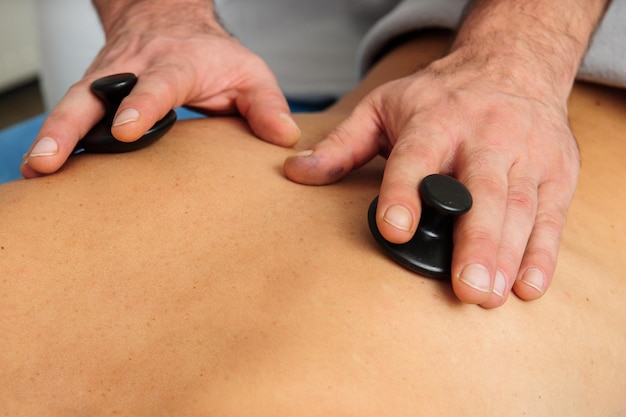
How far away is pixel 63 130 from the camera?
0.72m

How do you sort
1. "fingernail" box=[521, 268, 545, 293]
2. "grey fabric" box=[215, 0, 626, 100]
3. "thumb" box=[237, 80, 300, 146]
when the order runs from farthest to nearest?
"grey fabric" box=[215, 0, 626, 100] < "thumb" box=[237, 80, 300, 146] < "fingernail" box=[521, 268, 545, 293]

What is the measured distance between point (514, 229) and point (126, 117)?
1.45 ft

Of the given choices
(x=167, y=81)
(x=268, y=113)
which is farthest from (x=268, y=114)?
(x=167, y=81)

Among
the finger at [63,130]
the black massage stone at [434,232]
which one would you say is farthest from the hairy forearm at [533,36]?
the finger at [63,130]

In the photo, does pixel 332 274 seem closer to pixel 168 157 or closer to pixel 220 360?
pixel 220 360

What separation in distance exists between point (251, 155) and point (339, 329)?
306mm

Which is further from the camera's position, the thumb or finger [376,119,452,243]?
the thumb

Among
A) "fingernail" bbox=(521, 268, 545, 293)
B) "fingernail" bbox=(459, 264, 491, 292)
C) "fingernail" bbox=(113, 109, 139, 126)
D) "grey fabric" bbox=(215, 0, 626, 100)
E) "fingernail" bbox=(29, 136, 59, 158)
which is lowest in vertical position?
"grey fabric" bbox=(215, 0, 626, 100)

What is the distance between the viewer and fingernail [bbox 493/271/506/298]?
0.58 meters

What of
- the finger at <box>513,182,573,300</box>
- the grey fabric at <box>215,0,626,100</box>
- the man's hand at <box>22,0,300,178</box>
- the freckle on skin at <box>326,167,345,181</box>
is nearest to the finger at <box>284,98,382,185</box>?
the freckle on skin at <box>326,167,345,181</box>

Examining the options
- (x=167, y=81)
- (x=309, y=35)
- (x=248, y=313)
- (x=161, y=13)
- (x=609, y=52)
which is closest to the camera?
(x=248, y=313)

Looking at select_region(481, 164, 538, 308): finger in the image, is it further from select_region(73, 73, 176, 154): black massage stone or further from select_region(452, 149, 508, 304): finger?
select_region(73, 73, 176, 154): black massage stone

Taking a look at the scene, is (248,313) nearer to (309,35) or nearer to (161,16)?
(161,16)

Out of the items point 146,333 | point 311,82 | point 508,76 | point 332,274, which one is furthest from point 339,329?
point 311,82
